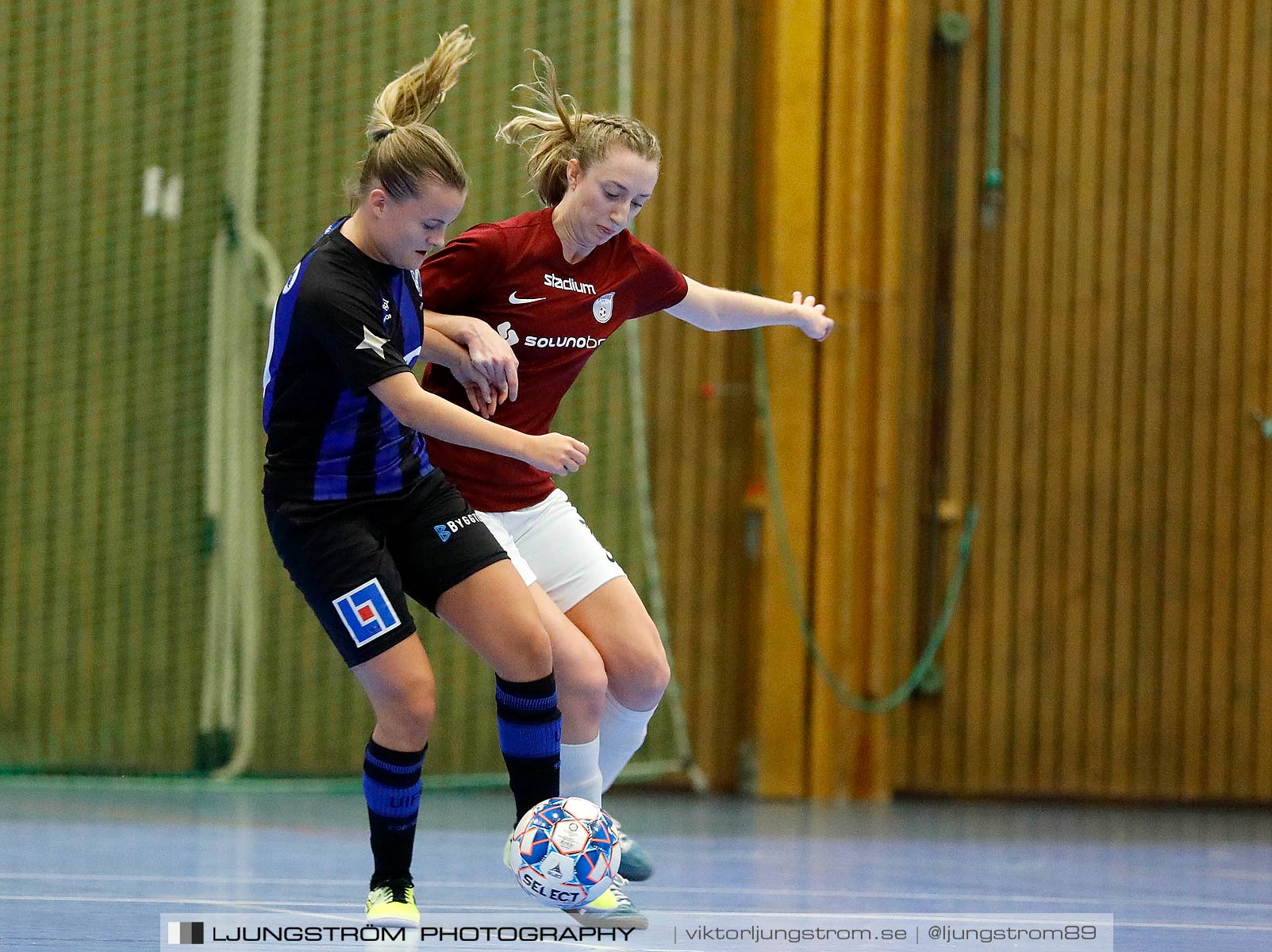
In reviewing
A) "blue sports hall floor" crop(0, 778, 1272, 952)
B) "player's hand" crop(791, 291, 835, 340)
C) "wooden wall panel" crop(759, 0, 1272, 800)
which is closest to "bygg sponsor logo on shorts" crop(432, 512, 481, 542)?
"blue sports hall floor" crop(0, 778, 1272, 952)

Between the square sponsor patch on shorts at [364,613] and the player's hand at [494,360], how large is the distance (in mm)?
475

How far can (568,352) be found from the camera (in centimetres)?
347

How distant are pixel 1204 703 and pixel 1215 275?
6.06 feet

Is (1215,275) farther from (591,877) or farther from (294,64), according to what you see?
(591,877)

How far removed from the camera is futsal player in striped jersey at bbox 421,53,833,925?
3283 millimetres

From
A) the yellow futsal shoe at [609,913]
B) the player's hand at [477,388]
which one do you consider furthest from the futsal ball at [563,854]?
the player's hand at [477,388]

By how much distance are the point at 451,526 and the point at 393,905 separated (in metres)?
0.72

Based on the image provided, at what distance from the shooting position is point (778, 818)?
572 cm

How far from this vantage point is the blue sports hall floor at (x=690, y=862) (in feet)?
10.6

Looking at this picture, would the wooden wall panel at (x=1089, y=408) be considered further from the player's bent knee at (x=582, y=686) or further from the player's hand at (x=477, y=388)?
the player's hand at (x=477, y=388)

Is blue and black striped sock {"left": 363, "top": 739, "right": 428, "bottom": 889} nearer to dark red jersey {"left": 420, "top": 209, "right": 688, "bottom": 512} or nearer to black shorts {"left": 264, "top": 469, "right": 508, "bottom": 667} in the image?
black shorts {"left": 264, "top": 469, "right": 508, "bottom": 667}

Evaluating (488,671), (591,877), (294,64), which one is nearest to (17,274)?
(294,64)

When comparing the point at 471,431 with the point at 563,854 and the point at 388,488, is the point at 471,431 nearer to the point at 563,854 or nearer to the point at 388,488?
the point at 388,488

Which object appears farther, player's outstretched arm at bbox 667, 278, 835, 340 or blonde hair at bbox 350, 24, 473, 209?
player's outstretched arm at bbox 667, 278, 835, 340
